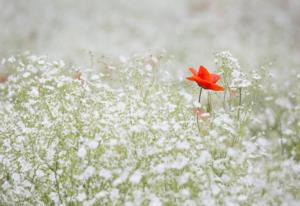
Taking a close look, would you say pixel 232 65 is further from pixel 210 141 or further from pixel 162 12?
pixel 162 12

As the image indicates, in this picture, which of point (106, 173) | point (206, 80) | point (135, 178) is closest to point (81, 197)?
point (106, 173)

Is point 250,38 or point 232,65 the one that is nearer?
point 232,65

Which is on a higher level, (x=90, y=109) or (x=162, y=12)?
(x=162, y=12)

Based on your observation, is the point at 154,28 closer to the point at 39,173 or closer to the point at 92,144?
the point at 39,173

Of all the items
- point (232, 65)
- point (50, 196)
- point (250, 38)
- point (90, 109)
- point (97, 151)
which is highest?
point (250, 38)

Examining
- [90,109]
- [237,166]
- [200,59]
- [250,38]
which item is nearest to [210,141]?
[237,166]

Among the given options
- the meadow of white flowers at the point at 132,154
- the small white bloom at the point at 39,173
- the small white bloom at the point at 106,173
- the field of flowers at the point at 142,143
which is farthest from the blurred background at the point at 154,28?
the small white bloom at the point at 106,173

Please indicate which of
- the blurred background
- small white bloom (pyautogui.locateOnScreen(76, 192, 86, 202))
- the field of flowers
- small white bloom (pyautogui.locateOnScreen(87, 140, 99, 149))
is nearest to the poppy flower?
the field of flowers

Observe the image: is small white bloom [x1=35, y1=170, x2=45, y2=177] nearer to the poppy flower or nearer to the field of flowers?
the field of flowers
